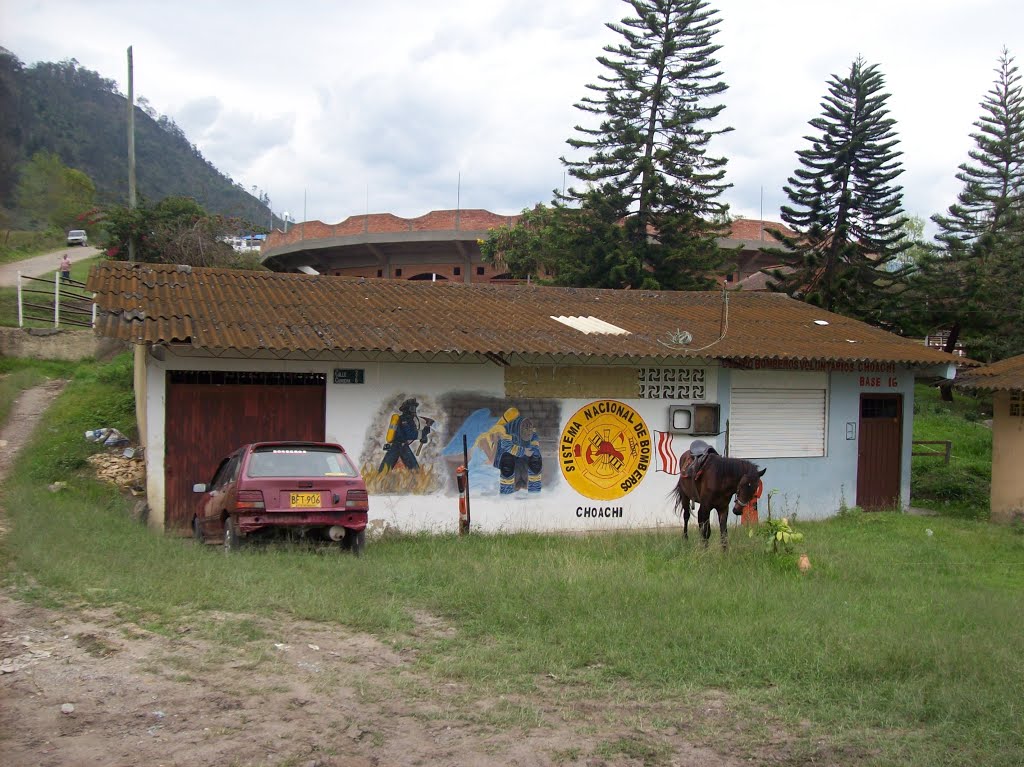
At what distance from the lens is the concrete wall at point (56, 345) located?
814 inches

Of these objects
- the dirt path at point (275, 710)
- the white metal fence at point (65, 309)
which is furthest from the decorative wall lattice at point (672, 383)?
the white metal fence at point (65, 309)

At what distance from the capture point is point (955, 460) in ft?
75.8

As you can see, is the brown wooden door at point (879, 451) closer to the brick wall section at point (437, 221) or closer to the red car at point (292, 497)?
the red car at point (292, 497)

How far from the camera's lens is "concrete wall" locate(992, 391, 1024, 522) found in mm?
15469

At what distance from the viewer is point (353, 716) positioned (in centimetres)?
512

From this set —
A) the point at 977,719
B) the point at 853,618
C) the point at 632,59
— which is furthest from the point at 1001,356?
the point at 977,719

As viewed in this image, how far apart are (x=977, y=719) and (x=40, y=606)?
6419mm

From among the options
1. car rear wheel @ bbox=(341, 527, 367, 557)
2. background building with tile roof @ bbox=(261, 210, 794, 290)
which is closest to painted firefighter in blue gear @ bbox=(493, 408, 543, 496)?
car rear wheel @ bbox=(341, 527, 367, 557)

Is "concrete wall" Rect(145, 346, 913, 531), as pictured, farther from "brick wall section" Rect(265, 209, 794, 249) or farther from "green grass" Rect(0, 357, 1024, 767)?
"brick wall section" Rect(265, 209, 794, 249)

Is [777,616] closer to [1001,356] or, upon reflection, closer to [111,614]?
[111,614]

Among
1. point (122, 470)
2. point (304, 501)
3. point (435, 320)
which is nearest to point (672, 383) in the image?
point (435, 320)

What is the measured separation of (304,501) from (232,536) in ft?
2.84

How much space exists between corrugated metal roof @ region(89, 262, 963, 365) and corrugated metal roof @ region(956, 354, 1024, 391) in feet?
1.95

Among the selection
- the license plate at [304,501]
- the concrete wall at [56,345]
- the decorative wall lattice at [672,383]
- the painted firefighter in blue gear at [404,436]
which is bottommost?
the license plate at [304,501]
